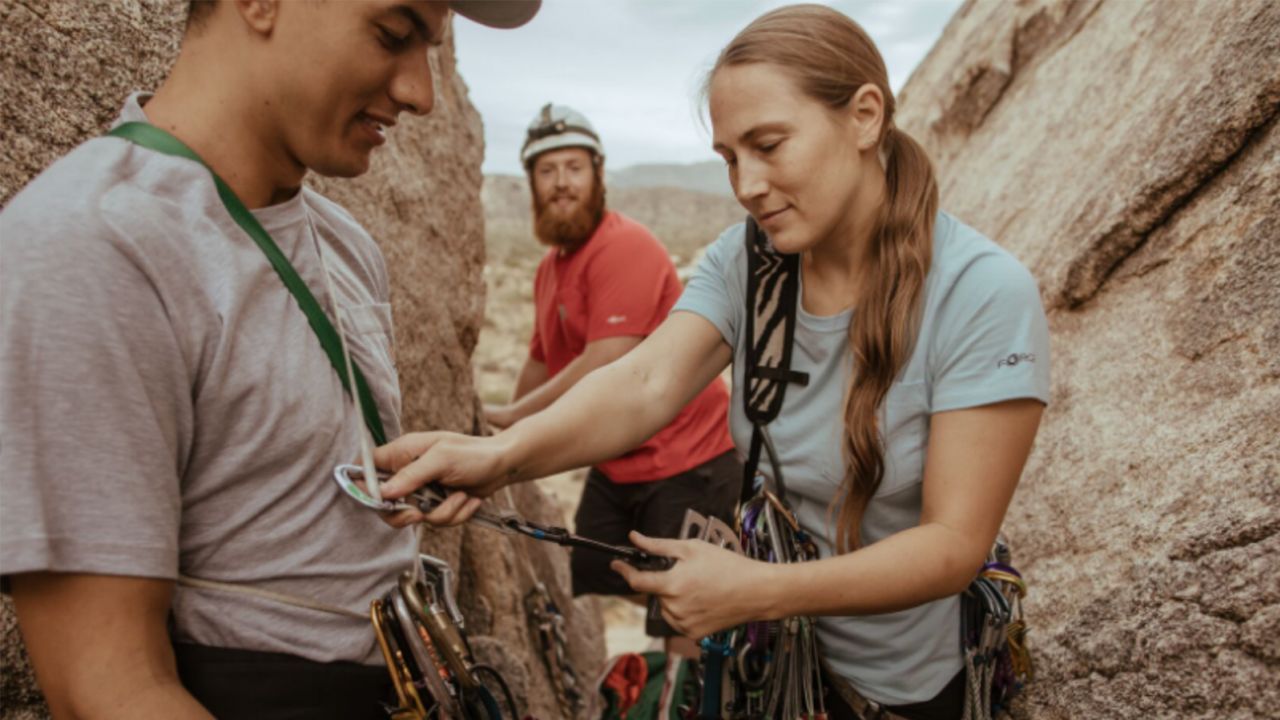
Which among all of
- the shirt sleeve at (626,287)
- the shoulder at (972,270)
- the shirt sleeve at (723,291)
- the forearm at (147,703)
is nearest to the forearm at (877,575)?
the shoulder at (972,270)

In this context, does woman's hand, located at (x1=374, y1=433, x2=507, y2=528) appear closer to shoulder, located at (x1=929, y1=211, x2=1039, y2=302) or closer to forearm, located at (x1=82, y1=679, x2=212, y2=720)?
forearm, located at (x1=82, y1=679, x2=212, y2=720)

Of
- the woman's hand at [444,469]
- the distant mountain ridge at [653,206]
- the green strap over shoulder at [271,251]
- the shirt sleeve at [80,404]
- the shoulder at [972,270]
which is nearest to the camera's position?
the shirt sleeve at [80,404]

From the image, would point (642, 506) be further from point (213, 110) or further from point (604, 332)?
point (213, 110)

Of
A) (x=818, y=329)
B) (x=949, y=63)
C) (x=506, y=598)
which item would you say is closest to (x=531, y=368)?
(x=506, y=598)

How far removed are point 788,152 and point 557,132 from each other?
2.86 metres

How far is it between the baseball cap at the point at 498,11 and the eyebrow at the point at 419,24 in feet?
0.37

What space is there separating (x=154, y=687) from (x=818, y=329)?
158 cm

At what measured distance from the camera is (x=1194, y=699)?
2066 millimetres

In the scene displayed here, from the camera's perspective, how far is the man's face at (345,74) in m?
1.57

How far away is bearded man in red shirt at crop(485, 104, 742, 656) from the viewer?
4.10 meters

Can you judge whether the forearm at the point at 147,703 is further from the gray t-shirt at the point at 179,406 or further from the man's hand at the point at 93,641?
the gray t-shirt at the point at 179,406

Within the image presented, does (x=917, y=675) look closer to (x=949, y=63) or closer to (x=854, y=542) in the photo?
(x=854, y=542)

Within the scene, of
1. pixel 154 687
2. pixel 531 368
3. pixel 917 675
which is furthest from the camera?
pixel 531 368

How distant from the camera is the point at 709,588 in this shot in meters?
1.86
